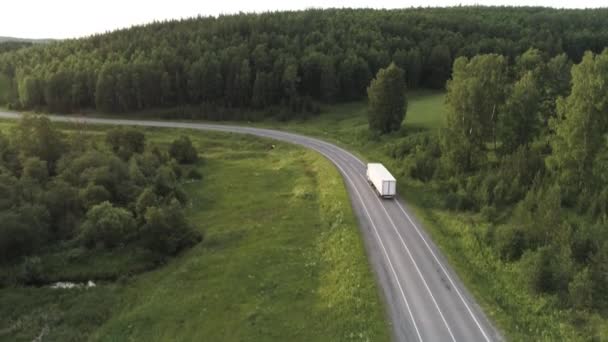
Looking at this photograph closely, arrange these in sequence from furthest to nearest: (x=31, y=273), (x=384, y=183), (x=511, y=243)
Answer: (x=384, y=183) < (x=31, y=273) < (x=511, y=243)

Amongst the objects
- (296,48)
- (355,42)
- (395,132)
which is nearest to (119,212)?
(395,132)

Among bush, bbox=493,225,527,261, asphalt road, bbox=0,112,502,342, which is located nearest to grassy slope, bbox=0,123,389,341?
asphalt road, bbox=0,112,502,342

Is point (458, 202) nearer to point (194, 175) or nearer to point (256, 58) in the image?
point (194, 175)

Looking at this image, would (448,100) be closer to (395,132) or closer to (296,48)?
(395,132)

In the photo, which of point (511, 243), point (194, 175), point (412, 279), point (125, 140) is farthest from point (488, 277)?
point (125, 140)

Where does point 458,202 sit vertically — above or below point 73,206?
above

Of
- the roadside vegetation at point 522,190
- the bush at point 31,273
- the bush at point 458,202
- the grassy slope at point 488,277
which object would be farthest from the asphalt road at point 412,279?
the bush at point 31,273

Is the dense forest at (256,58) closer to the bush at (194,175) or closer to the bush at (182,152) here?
the bush at (182,152)
